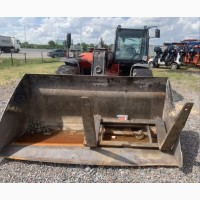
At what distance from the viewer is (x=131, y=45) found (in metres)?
7.46

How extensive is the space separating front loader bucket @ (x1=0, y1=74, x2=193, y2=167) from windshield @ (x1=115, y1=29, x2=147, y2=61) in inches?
107

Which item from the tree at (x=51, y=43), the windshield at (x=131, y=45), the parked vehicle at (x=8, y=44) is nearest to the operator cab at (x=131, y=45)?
the windshield at (x=131, y=45)

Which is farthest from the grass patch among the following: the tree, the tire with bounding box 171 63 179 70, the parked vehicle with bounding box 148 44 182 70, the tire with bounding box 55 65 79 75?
the tree

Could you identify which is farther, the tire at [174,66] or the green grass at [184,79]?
the tire at [174,66]

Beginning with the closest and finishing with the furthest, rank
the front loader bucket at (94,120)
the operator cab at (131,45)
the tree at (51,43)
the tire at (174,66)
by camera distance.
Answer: the front loader bucket at (94,120) < the operator cab at (131,45) < the tire at (174,66) < the tree at (51,43)

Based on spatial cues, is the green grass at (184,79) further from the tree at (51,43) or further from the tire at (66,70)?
the tree at (51,43)

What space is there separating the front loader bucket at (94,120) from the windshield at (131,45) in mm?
2714

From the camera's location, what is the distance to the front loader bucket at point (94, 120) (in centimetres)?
378

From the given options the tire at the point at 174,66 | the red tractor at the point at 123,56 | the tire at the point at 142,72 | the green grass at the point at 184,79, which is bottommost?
the green grass at the point at 184,79

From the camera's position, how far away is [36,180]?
3.40 m

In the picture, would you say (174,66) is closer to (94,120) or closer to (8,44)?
(94,120)

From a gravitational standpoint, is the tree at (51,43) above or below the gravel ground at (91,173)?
above

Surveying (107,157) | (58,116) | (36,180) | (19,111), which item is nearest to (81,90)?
(58,116)

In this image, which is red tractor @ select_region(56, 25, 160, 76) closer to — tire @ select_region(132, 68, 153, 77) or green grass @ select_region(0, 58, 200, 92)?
tire @ select_region(132, 68, 153, 77)
